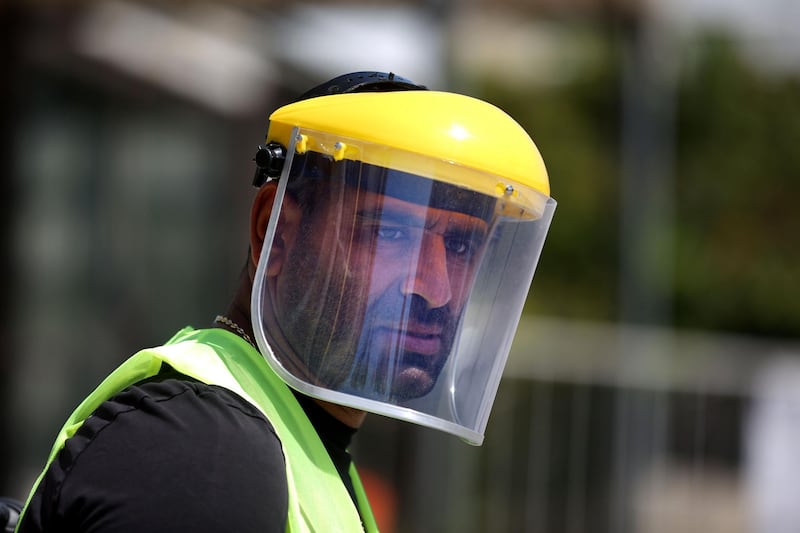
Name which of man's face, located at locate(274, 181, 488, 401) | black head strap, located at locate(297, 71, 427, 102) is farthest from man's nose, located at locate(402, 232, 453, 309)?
black head strap, located at locate(297, 71, 427, 102)

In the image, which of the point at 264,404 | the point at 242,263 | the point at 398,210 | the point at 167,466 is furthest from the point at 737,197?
the point at 167,466

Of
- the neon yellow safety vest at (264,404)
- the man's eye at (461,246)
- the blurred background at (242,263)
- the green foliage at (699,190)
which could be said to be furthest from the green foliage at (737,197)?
the neon yellow safety vest at (264,404)

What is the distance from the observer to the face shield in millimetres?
1820

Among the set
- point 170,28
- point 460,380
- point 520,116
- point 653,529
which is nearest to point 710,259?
point 520,116

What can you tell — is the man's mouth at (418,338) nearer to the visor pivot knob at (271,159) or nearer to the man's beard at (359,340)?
the man's beard at (359,340)

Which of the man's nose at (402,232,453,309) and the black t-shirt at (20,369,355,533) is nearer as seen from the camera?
the black t-shirt at (20,369,355,533)

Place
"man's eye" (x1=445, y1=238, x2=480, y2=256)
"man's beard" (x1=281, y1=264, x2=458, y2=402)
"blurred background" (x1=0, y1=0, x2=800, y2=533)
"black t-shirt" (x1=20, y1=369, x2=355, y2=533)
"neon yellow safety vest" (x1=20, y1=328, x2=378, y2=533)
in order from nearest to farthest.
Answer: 1. "black t-shirt" (x1=20, y1=369, x2=355, y2=533)
2. "neon yellow safety vest" (x1=20, y1=328, x2=378, y2=533)
3. "man's beard" (x1=281, y1=264, x2=458, y2=402)
4. "man's eye" (x1=445, y1=238, x2=480, y2=256)
5. "blurred background" (x1=0, y1=0, x2=800, y2=533)

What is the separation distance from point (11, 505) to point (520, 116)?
41.7 feet

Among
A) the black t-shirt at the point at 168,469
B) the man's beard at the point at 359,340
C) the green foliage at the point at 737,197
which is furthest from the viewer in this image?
the green foliage at the point at 737,197

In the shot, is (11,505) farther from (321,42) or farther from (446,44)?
(321,42)

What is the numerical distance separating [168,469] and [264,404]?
29 centimetres

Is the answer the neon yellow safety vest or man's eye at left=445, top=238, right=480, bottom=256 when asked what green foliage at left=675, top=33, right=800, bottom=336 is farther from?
the neon yellow safety vest

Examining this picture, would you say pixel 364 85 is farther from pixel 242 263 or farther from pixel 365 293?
pixel 242 263

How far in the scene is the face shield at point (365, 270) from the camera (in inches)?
71.7
